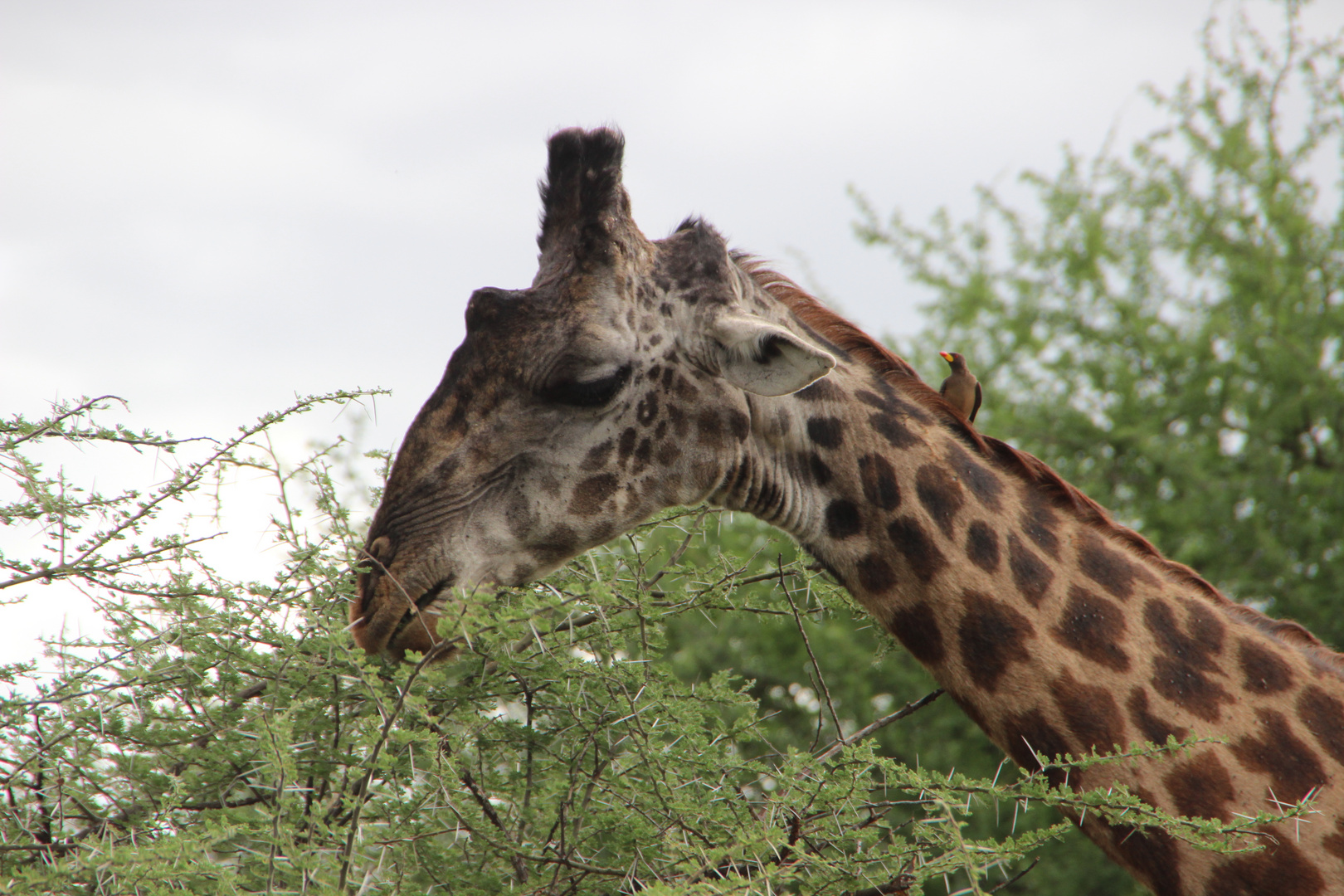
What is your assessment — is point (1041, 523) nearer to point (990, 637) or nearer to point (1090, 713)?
point (990, 637)

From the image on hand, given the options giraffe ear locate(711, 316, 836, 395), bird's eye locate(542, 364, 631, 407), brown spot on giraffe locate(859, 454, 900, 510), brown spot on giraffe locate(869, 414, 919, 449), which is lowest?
brown spot on giraffe locate(859, 454, 900, 510)

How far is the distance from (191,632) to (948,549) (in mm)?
2162

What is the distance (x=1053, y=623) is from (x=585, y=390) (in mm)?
1543

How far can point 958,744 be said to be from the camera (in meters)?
13.0

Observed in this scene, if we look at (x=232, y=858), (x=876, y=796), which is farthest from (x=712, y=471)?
(x=876, y=796)

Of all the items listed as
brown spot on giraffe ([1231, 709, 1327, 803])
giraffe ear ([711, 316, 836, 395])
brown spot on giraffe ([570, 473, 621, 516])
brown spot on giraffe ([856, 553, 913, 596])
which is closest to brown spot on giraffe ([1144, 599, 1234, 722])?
brown spot on giraffe ([1231, 709, 1327, 803])

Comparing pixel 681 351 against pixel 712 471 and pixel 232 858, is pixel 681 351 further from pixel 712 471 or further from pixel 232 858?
pixel 232 858

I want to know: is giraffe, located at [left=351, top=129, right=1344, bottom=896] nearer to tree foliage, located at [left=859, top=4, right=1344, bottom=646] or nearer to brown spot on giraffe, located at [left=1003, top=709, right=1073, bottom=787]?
A: brown spot on giraffe, located at [left=1003, top=709, right=1073, bottom=787]

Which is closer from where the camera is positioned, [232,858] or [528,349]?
[232,858]

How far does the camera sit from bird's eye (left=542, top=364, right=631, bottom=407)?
11.5ft

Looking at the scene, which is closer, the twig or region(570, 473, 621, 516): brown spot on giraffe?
the twig

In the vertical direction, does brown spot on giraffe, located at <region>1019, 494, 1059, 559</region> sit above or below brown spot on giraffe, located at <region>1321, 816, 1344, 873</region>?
above

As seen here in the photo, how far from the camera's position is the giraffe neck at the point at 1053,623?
10.4ft

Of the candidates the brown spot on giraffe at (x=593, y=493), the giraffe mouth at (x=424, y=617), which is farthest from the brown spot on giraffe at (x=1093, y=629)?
the giraffe mouth at (x=424, y=617)
